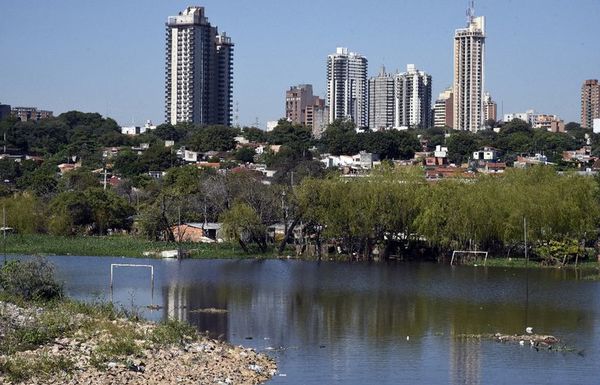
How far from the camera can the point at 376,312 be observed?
30266mm

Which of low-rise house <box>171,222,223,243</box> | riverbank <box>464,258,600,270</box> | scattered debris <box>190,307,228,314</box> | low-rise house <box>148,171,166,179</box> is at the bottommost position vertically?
scattered debris <box>190,307,228,314</box>

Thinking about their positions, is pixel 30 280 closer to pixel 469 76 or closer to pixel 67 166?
pixel 67 166

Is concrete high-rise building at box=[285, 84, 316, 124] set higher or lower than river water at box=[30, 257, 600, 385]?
higher

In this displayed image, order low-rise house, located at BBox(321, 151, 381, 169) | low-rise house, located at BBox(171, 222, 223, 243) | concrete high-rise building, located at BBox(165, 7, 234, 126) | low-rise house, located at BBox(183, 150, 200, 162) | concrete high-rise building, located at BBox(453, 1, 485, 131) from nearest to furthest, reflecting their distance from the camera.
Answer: low-rise house, located at BBox(171, 222, 223, 243), low-rise house, located at BBox(321, 151, 381, 169), low-rise house, located at BBox(183, 150, 200, 162), concrete high-rise building, located at BBox(165, 7, 234, 126), concrete high-rise building, located at BBox(453, 1, 485, 131)

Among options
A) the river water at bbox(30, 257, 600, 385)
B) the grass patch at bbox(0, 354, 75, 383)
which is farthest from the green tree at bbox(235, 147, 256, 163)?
the grass patch at bbox(0, 354, 75, 383)

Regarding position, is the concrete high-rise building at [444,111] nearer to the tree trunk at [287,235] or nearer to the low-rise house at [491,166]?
the low-rise house at [491,166]

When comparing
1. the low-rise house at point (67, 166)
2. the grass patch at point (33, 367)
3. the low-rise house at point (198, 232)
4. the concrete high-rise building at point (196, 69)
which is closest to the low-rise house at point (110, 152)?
the low-rise house at point (67, 166)

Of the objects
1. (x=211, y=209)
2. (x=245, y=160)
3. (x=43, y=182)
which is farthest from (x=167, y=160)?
(x=211, y=209)

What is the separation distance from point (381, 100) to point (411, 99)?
229 inches

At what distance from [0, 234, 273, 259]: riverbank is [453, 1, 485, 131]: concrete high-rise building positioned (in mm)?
110698

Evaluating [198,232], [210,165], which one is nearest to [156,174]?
[210,165]

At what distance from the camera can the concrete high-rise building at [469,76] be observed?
15725cm

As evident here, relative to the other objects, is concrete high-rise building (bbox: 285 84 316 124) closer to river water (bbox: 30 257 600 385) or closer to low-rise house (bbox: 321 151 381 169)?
low-rise house (bbox: 321 151 381 169)

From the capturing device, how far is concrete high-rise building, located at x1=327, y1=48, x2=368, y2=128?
175m
